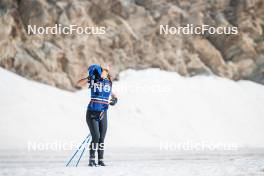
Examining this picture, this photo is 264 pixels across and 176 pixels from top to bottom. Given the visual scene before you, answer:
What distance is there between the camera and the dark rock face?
84.3 ft

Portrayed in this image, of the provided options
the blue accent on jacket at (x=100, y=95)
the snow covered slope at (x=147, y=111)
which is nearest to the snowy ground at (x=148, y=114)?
the snow covered slope at (x=147, y=111)

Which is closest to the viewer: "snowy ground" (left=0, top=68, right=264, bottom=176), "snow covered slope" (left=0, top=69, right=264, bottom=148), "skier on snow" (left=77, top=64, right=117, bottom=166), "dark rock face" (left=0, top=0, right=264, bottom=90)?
"skier on snow" (left=77, top=64, right=117, bottom=166)

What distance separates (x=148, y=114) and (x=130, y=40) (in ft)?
24.6

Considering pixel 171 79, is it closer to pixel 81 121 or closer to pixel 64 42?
pixel 64 42

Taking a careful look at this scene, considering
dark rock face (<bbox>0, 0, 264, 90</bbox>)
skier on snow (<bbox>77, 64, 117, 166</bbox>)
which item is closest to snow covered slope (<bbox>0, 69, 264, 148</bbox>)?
dark rock face (<bbox>0, 0, 264, 90</bbox>)

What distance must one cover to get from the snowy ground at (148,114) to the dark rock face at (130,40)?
1272 millimetres

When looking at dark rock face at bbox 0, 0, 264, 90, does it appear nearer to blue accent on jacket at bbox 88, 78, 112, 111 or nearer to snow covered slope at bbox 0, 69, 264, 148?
snow covered slope at bbox 0, 69, 264, 148

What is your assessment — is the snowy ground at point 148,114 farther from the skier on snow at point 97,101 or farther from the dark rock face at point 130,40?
the skier on snow at point 97,101

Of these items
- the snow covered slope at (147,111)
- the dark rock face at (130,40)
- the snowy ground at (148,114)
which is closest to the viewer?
the snowy ground at (148,114)

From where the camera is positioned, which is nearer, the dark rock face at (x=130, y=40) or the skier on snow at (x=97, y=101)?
the skier on snow at (x=97, y=101)

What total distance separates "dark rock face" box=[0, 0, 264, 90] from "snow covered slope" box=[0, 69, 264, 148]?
1.21 meters

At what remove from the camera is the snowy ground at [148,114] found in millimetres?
19453

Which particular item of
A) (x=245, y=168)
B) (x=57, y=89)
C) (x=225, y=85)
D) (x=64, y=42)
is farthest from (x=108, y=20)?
(x=245, y=168)

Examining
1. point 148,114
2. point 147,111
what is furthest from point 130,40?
point 148,114
